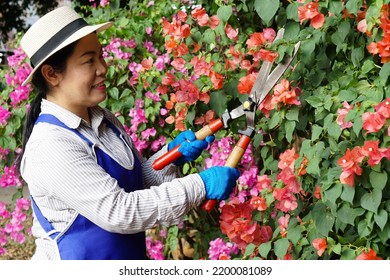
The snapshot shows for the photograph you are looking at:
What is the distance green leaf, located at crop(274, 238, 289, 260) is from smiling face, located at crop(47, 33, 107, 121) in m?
0.74

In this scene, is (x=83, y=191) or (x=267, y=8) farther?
(x=267, y=8)

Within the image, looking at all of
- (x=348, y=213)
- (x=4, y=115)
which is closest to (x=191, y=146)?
(x=348, y=213)

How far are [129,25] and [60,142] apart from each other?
158 cm

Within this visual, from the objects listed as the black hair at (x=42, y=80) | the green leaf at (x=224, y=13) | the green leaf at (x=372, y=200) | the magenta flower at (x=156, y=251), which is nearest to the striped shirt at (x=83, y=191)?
the black hair at (x=42, y=80)

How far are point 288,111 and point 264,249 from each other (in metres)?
0.46

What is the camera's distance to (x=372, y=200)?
2.18 m

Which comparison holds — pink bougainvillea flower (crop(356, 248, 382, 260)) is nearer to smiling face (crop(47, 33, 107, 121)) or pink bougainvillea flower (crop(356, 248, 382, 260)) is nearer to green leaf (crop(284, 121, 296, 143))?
green leaf (crop(284, 121, 296, 143))

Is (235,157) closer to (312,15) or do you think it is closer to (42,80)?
(312,15)

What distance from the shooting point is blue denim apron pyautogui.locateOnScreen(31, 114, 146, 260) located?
2227 mm

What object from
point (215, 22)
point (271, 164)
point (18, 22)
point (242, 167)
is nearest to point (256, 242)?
point (271, 164)

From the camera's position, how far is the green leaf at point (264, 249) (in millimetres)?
2545

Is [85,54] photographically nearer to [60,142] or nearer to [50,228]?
[60,142]

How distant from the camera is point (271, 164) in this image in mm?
2791

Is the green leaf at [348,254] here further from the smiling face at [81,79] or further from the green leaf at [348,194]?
the smiling face at [81,79]
